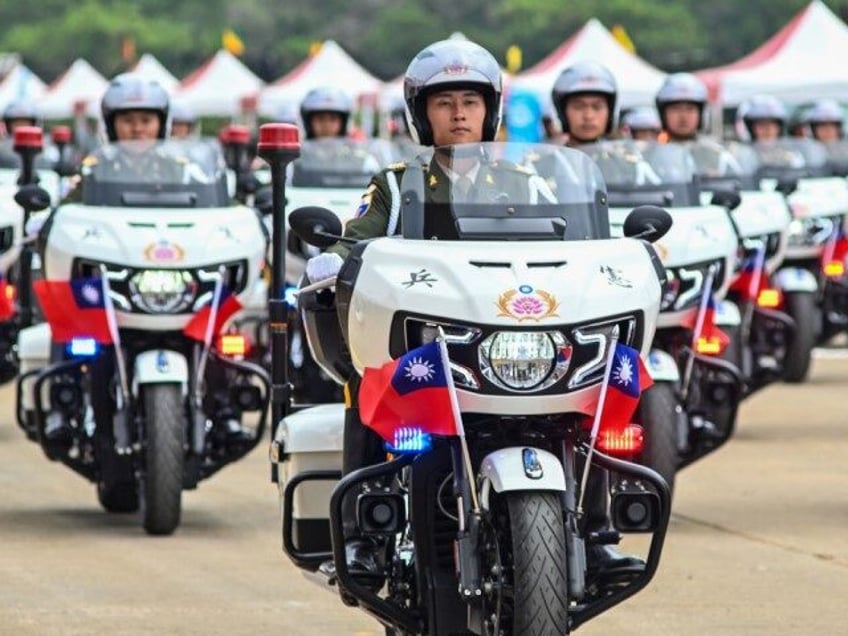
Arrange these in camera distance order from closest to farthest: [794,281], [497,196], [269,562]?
→ [497,196] → [269,562] → [794,281]

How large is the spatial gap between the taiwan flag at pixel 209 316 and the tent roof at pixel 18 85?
3208 cm

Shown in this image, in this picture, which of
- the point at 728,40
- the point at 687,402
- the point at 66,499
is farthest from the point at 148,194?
the point at 728,40

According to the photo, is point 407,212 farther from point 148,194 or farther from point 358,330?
point 148,194

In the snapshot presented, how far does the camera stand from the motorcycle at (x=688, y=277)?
13.0 m

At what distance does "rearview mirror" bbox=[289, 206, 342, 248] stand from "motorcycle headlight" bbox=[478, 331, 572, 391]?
2.54ft

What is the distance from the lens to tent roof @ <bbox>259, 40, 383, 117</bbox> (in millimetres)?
43469

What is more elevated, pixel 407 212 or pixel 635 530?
pixel 407 212

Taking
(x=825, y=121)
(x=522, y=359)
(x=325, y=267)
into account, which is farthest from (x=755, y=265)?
(x=522, y=359)

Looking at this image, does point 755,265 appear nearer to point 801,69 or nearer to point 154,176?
point 154,176

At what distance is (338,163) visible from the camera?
1844 centimetres

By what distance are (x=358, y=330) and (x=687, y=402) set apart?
567 cm

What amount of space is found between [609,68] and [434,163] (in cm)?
2676

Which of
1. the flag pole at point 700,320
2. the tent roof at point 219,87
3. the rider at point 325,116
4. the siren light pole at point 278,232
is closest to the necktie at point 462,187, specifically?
the siren light pole at point 278,232

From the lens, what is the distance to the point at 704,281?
13.1m
